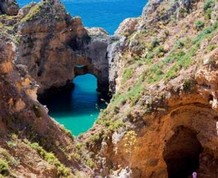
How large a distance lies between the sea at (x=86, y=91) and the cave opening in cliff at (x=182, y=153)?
31.2 feet

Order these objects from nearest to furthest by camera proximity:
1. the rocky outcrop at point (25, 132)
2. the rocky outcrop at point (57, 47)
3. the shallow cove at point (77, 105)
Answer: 1. the rocky outcrop at point (25, 132)
2. the shallow cove at point (77, 105)
3. the rocky outcrop at point (57, 47)

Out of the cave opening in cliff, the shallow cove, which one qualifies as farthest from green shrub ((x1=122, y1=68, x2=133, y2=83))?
the shallow cove

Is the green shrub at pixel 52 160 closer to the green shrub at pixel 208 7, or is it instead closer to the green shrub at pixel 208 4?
the green shrub at pixel 208 7

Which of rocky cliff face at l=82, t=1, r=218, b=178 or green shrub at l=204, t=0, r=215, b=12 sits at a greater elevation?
green shrub at l=204, t=0, r=215, b=12

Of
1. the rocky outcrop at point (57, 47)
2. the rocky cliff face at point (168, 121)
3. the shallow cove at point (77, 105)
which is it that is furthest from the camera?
the rocky outcrop at point (57, 47)

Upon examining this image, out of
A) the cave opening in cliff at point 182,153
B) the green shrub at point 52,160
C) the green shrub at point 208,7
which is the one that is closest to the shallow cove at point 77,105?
the cave opening in cliff at point 182,153

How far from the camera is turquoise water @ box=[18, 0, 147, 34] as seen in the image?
65750 mm

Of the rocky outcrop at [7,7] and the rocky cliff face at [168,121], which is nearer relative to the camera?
the rocky cliff face at [168,121]

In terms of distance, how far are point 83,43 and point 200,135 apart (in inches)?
933

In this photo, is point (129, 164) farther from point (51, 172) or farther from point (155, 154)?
point (51, 172)

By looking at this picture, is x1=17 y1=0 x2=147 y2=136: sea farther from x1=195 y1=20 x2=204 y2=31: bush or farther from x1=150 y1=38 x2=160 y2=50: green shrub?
x1=195 y1=20 x2=204 y2=31: bush

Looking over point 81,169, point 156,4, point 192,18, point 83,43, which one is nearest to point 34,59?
point 83,43

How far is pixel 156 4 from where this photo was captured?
34.0 meters

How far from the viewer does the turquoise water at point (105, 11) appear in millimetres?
65750
